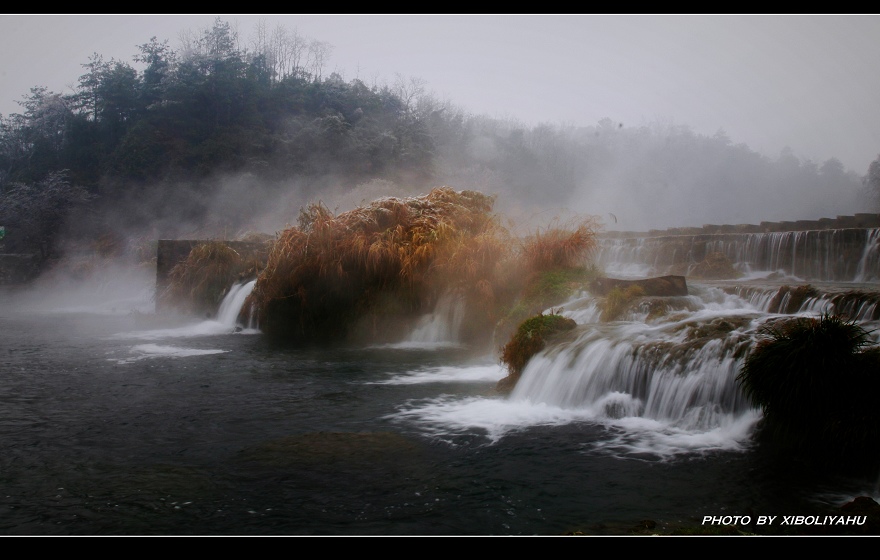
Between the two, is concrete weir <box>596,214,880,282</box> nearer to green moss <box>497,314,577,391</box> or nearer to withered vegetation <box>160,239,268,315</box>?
green moss <box>497,314,577,391</box>

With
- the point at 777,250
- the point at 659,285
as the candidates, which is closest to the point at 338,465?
the point at 659,285

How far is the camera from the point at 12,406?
8312 mm

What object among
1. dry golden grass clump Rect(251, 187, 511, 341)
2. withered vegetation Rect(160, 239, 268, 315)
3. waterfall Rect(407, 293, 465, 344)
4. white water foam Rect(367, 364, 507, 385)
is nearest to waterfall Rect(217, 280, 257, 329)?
withered vegetation Rect(160, 239, 268, 315)

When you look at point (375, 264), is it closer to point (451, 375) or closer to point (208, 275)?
point (451, 375)

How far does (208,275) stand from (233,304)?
2.17m

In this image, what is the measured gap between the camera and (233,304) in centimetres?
1802

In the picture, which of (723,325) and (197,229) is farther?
(197,229)

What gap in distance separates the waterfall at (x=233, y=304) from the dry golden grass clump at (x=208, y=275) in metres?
0.56

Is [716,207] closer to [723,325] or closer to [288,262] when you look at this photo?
[288,262]

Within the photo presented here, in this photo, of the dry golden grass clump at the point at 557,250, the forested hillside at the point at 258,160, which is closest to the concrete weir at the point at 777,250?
the dry golden grass clump at the point at 557,250

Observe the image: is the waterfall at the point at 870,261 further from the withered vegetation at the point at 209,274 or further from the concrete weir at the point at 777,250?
the withered vegetation at the point at 209,274

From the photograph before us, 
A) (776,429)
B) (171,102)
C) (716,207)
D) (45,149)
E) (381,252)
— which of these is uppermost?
(171,102)
